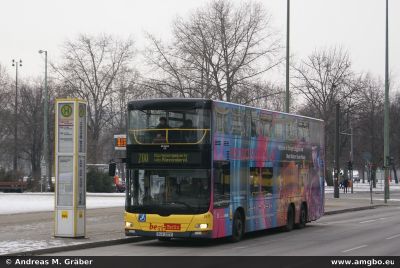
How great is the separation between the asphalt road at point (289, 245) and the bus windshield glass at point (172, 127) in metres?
2.74

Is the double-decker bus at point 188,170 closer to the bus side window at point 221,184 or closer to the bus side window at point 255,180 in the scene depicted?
the bus side window at point 221,184

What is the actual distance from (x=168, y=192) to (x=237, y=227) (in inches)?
98.7

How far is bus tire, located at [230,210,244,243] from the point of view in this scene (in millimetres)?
20422

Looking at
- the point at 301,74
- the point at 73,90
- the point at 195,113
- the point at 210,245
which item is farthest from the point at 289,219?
the point at 301,74

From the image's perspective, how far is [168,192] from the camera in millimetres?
19250

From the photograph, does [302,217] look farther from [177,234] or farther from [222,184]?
[177,234]

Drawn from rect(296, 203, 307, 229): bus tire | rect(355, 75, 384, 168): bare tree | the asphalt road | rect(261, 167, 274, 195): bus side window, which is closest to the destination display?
the asphalt road

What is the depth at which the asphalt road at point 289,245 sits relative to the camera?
17.5m

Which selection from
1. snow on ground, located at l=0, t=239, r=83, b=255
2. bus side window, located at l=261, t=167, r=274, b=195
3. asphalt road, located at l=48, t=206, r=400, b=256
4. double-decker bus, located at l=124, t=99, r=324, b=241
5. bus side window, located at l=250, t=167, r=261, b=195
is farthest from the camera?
bus side window, located at l=261, t=167, r=274, b=195

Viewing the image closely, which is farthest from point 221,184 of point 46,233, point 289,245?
point 46,233

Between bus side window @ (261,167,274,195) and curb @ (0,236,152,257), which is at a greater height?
bus side window @ (261,167,274,195)

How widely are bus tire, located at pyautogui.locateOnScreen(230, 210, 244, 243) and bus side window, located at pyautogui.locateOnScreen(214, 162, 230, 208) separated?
0.86 meters

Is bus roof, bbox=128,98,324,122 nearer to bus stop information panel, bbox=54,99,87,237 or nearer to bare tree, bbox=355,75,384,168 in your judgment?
bus stop information panel, bbox=54,99,87,237

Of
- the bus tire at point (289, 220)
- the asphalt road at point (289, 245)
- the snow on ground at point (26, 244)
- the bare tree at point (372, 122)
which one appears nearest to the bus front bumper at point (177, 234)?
the asphalt road at point (289, 245)
